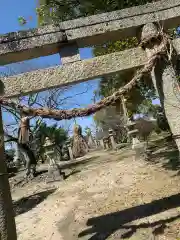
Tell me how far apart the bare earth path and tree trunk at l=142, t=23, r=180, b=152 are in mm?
1606

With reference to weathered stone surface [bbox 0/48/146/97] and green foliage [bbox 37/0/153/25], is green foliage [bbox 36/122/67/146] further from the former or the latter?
weathered stone surface [bbox 0/48/146/97]

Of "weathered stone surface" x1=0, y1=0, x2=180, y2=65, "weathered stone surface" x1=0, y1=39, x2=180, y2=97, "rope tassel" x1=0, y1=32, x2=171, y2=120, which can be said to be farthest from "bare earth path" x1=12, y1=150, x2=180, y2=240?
"weathered stone surface" x1=0, y1=0, x2=180, y2=65

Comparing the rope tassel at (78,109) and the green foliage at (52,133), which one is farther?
the green foliage at (52,133)

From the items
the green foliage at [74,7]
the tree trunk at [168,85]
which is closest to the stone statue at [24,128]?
the tree trunk at [168,85]

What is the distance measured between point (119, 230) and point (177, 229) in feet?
3.41

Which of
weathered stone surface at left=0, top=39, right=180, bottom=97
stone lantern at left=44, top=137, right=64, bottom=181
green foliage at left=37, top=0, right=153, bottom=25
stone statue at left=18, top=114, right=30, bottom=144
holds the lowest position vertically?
stone lantern at left=44, top=137, right=64, bottom=181

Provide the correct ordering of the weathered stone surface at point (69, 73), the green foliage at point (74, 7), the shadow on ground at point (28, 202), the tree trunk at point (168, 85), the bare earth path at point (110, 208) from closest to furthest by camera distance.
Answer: the weathered stone surface at point (69, 73), the tree trunk at point (168, 85), the bare earth path at point (110, 208), the green foliage at point (74, 7), the shadow on ground at point (28, 202)

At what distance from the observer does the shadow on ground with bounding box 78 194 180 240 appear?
4.09 m

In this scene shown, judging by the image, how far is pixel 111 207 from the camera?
570 centimetres

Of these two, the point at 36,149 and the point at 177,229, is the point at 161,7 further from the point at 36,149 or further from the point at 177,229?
the point at 36,149

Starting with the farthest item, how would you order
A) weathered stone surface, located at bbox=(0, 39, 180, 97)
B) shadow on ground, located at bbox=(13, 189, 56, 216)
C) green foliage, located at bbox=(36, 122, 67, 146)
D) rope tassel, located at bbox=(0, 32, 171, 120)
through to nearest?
green foliage, located at bbox=(36, 122, 67, 146) → shadow on ground, located at bbox=(13, 189, 56, 216) → weathered stone surface, located at bbox=(0, 39, 180, 97) → rope tassel, located at bbox=(0, 32, 171, 120)

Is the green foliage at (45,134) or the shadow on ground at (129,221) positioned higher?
the green foliage at (45,134)

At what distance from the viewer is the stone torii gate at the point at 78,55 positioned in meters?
3.36

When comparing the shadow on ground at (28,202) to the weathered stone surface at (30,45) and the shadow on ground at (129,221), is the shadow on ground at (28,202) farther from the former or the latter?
the weathered stone surface at (30,45)
